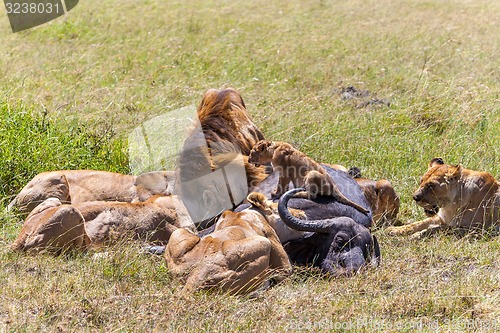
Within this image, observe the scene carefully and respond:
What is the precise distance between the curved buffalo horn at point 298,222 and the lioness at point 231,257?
145 millimetres

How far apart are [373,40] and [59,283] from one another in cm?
1095

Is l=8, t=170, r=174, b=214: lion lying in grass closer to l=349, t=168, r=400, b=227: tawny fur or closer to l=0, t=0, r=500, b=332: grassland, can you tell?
l=0, t=0, r=500, b=332: grassland

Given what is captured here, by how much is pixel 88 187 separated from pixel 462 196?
332cm

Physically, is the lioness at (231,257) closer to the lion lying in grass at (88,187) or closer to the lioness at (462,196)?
the lion lying in grass at (88,187)

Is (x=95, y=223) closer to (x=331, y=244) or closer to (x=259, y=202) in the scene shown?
(x=259, y=202)

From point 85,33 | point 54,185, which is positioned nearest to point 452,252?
point 54,185

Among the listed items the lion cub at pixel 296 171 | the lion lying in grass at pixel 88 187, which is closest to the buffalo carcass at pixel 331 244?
the lion cub at pixel 296 171

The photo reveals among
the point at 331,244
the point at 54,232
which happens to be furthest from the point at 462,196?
the point at 54,232

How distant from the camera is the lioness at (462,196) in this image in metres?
7.45

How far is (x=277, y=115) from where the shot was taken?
1084cm

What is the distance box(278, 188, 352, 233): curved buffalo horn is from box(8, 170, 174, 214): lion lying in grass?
6.12 ft

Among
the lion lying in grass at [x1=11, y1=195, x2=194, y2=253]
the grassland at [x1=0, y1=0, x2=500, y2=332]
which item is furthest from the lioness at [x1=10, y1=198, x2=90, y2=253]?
the grassland at [x1=0, y1=0, x2=500, y2=332]

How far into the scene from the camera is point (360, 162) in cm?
939

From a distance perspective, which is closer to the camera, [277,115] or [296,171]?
[296,171]
